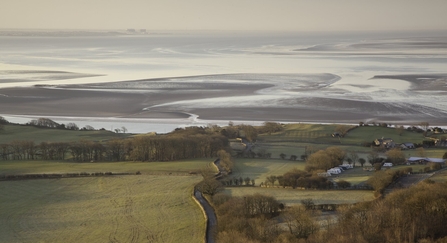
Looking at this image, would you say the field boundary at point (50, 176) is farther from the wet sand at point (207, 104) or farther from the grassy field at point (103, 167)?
the wet sand at point (207, 104)

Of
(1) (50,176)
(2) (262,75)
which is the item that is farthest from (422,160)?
(2) (262,75)

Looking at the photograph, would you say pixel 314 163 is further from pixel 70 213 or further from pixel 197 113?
pixel 197 113

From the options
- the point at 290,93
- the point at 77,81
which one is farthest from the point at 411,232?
the point at 77,81

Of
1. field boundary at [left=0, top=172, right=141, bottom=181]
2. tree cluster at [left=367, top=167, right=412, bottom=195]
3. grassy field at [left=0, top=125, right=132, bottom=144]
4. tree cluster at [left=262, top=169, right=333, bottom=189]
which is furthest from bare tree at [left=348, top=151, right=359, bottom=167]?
grassy field at [left=0, top=125, right=132, bottom=144]

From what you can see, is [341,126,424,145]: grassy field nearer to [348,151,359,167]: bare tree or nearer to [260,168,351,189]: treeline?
[348,151,359,167]: bare tree

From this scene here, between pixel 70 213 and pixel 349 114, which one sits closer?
pixel 70 213

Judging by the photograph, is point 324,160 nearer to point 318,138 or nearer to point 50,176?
point 318,138
